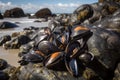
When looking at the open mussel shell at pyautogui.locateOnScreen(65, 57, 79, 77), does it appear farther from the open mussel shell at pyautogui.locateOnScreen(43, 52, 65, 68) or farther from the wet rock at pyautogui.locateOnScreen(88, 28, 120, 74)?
the wet rock at pyautogui.locateOnScreen(88, 28, 120, 74)

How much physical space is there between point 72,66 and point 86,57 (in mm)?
465

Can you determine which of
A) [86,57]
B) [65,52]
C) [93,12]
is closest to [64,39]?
[65,52]

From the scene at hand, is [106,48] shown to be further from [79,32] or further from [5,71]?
[5,71]

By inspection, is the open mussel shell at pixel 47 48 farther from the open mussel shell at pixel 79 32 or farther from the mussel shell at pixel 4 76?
the mussel shell at pixel 4 76

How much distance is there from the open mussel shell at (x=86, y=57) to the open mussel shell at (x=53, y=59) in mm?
504

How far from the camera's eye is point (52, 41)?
6.53 m

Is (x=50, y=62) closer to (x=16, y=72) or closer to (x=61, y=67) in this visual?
(x=61, y=67)

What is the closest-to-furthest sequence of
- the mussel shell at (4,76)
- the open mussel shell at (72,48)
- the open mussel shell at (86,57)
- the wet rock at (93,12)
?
the open mussel shell at (86,57)
the open mussel shell at (72,48)
the mussel shell at (4,76)
the wet rock at (93,12)

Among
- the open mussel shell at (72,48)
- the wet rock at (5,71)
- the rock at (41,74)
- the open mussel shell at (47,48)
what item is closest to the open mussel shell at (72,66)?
the rock at (41,74)

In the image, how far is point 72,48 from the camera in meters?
5.85

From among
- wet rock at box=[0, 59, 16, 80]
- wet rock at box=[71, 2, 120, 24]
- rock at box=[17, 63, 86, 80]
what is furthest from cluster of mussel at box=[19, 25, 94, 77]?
wet rock at box=[71, 2, 120, 24]

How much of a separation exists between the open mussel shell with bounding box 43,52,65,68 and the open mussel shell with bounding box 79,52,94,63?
0.50 metres

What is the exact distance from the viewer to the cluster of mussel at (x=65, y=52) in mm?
5455

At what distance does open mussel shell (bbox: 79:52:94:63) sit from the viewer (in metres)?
5.56
